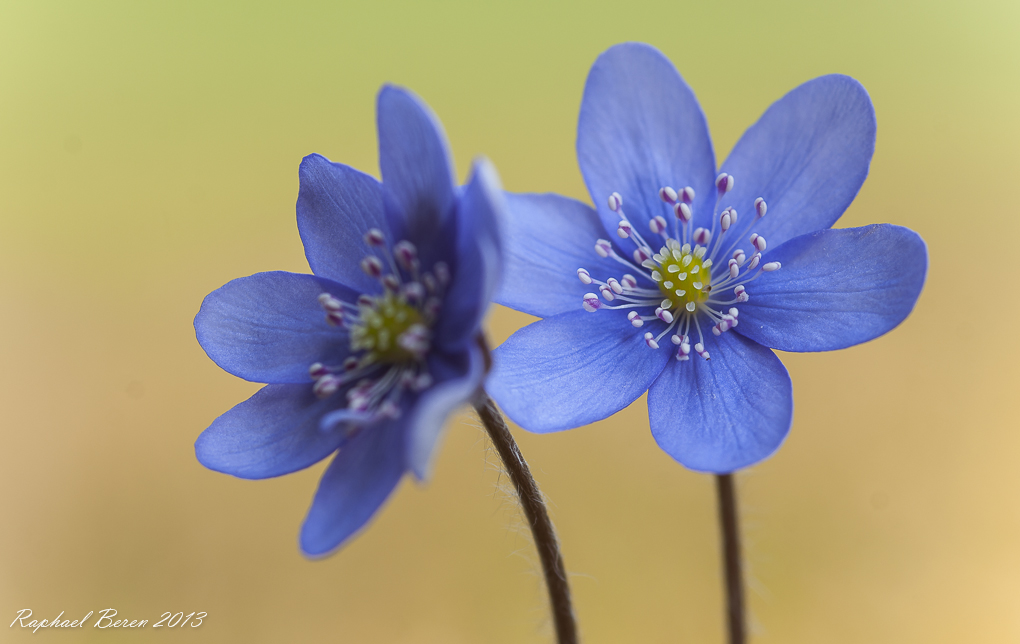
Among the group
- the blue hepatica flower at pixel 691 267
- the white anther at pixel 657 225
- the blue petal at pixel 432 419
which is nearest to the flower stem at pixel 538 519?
the blue hepatica flower at pixel 691 267

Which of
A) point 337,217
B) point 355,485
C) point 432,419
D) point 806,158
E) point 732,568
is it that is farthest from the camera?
point 732,568

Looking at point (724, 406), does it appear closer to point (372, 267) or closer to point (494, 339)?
point (372, 267)

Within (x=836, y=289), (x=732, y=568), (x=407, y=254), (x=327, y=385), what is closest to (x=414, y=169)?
(x=407, y=254)

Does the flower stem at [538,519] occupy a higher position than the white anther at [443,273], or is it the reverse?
the white anther at [443,273]

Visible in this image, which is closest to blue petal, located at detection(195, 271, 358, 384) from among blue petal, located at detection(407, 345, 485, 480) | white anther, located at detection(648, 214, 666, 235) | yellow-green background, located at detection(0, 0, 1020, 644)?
blue petal, located at detection(407, 345, 485, 480)

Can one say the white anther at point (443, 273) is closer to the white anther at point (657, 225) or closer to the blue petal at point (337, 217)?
the blue petal at point (337, 217)

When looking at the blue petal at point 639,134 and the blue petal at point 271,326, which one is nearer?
the blue petal at point 271,326
